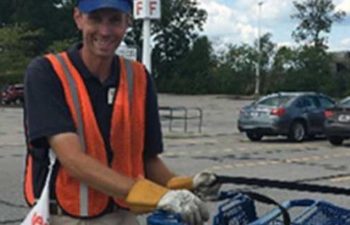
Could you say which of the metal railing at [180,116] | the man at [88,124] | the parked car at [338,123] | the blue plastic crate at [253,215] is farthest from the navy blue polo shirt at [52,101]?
the metal railing at [180,116]

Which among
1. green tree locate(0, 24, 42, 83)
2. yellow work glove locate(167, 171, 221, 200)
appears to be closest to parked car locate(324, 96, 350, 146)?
yellow work glove locate(167, 171, 221, 200)

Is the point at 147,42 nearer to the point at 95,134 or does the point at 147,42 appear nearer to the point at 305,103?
the point at 305,103

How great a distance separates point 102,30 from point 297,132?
2147 centimetres

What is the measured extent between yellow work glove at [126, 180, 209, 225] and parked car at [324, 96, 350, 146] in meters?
20.0

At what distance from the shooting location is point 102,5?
2.94 metres

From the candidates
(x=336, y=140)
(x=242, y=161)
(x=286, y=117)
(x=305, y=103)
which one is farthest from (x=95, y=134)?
(x=305, y=103)

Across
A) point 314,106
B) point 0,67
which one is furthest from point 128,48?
point 0,67

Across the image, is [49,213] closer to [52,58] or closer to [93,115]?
[93,115]

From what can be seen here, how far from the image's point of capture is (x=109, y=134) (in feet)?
9.84

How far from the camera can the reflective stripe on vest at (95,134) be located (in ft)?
9.71

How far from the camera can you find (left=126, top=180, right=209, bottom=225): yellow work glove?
2588 millimetres

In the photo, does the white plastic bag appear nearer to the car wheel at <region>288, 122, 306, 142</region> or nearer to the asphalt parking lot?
the asphalt parking lot

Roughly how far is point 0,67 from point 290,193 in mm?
53899

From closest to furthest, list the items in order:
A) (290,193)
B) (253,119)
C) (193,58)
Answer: (290,193) < (253,119) < (193,58)
